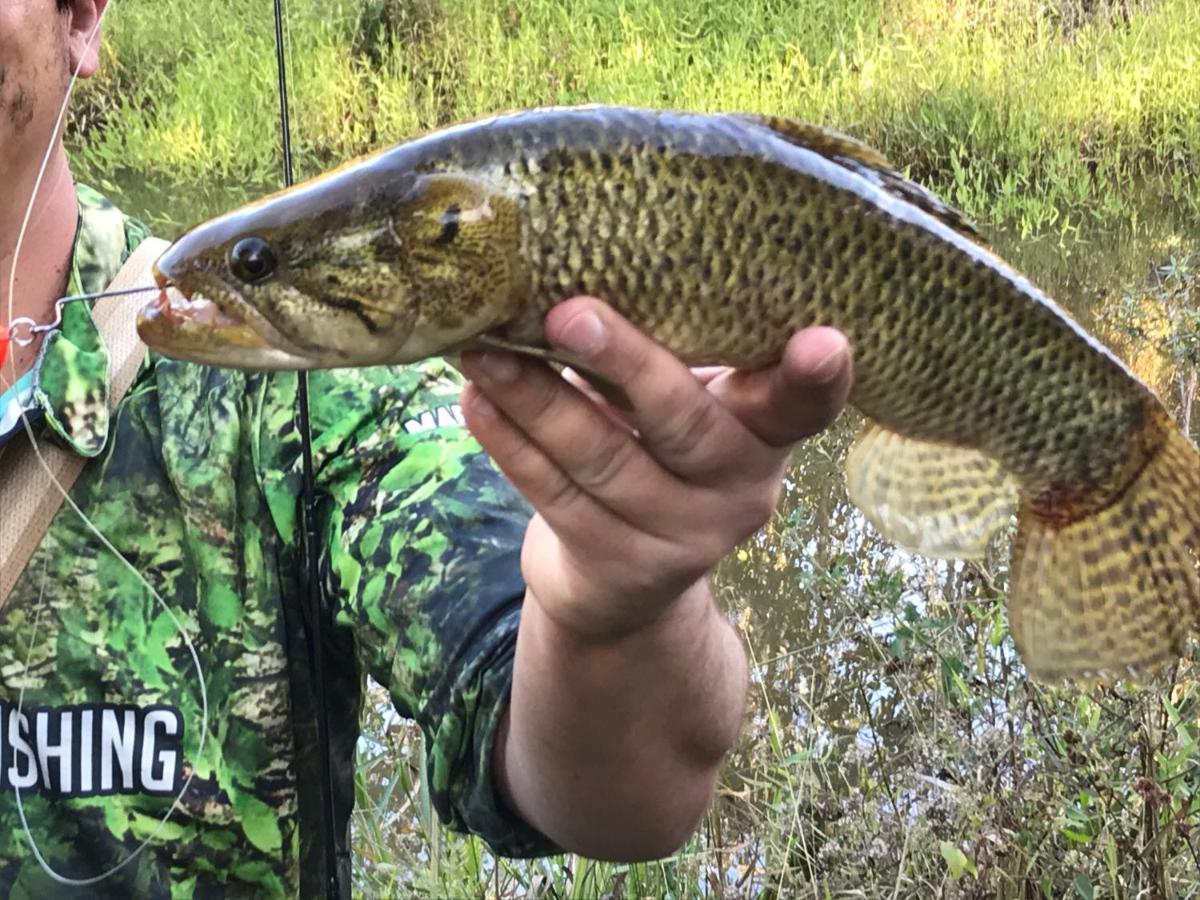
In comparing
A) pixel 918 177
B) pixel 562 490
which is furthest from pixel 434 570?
pixel 918 177

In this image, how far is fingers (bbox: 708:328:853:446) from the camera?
Result: 3.60ft

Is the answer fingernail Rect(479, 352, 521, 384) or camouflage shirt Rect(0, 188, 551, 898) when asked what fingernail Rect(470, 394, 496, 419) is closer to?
fingernail Rect(479, 352, 521, 384)

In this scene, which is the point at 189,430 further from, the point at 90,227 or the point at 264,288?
the point at 264,288

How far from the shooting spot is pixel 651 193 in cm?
114

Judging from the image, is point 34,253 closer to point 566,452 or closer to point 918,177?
point 566,452

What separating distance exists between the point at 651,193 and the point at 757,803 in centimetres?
211

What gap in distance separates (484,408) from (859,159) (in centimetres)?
43

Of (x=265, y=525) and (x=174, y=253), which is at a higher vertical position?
(x=174, y=253)

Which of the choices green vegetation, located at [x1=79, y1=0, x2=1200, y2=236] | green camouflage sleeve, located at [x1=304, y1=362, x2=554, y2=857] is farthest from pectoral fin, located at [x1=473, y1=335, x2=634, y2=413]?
green vegetation, located at [x1=79, y1=0, x2=1200, y2=236]

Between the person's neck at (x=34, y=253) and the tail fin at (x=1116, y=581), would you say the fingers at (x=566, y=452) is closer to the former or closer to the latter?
the tail fin at (x=1116, y=581)

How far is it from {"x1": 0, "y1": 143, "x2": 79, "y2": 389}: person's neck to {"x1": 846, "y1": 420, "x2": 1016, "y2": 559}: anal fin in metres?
1.13

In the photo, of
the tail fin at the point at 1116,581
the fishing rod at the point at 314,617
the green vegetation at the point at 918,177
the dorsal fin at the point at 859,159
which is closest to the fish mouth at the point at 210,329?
the fishing rod at the point at 314,617

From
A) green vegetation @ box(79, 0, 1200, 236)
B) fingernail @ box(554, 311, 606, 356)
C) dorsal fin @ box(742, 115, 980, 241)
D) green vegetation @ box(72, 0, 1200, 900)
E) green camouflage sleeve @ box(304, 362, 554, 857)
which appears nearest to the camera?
fingernail @ box(554, 311, 606, 356)

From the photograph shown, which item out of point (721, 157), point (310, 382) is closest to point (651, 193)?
point (721, 157)
